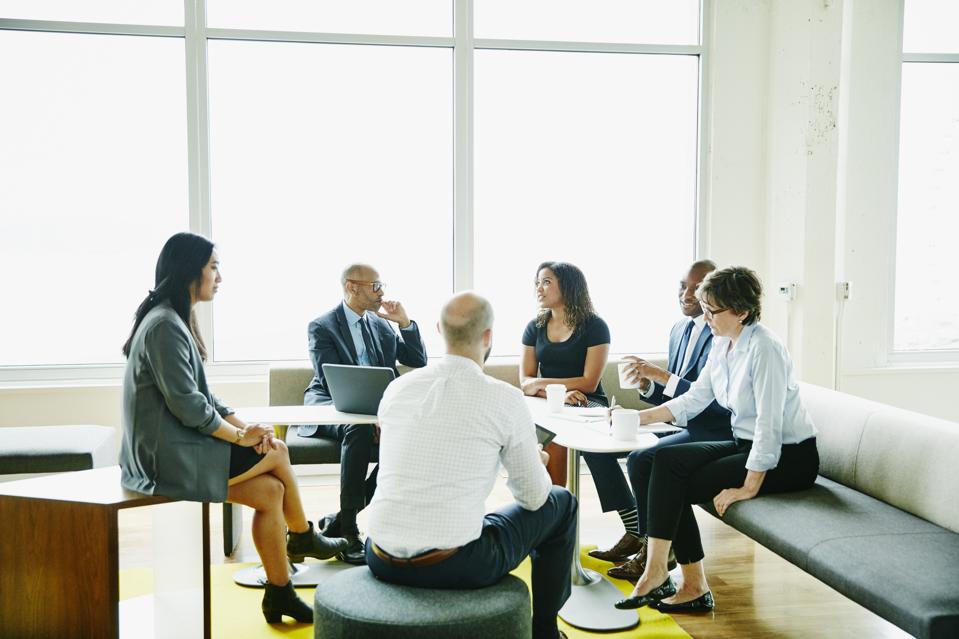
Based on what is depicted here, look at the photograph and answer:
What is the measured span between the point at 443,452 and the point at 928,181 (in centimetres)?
481

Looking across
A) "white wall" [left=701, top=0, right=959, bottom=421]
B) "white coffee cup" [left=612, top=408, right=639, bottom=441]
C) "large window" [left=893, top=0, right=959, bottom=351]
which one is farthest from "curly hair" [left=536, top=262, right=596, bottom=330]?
"large window" [left=893, top=0, right=959, bottom=351]

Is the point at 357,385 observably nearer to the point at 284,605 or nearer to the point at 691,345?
the point at 284,605

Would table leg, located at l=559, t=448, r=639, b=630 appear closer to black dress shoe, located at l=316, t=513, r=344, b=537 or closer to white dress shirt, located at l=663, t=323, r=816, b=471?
white dress shirt, located at l=663, t=323, r=816, b=471

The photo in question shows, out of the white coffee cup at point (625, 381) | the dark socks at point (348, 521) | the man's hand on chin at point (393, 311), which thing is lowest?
the dark socks at point (348, 521)

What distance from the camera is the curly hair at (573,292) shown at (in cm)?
396

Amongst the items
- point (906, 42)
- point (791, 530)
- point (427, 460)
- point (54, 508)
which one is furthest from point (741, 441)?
point (906, 42)

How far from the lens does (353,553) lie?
357 centimetres

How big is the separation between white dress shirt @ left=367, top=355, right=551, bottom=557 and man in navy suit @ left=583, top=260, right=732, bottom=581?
118 centimetres

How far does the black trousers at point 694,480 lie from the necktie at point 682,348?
78 centimetres

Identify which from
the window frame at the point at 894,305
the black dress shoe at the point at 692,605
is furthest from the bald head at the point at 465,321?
the window frame at the point at 894,305

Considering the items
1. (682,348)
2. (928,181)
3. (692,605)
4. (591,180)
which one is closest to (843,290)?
(928,181)

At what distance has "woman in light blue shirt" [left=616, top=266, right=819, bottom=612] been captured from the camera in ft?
9.61

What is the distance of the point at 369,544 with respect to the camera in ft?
7.41

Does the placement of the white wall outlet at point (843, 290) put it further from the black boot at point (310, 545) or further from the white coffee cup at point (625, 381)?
the black boot at point (310, 545)
